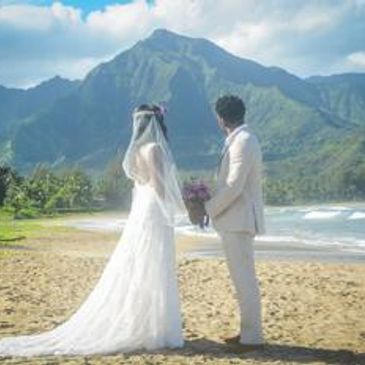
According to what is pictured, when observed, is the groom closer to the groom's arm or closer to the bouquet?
the groom's arm

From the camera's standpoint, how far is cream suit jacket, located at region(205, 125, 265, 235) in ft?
22.9

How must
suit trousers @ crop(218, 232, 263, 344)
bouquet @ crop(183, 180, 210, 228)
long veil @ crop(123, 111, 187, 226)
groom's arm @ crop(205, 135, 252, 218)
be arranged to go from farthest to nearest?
long veil @ crop(123, 111, 187, 226) < bouquet @ crop(183, 180, 210, 228) < suit trousers @ crop(218, 232, 263, 344) < groom's arm @ crop(205, 135, 252, 218)

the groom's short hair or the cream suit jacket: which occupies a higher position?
the groom's short hair

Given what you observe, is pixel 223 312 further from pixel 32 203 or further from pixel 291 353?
pixel 32 203

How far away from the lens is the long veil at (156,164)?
24.4 feet

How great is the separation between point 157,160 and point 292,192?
489ft

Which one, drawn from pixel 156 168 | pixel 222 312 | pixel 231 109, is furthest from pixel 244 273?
pixel 222 312

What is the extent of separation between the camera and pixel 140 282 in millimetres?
7305

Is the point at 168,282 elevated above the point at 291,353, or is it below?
above

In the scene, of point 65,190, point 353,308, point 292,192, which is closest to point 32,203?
point 65,190

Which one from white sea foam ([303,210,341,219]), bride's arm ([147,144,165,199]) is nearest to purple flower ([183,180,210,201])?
bride's arm ([147,144,165,199])

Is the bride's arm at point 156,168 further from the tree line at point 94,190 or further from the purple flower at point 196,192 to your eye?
the tree line at point 94,190

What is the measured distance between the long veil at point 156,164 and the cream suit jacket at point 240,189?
1.50 ft

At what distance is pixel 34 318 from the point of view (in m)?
9.38
